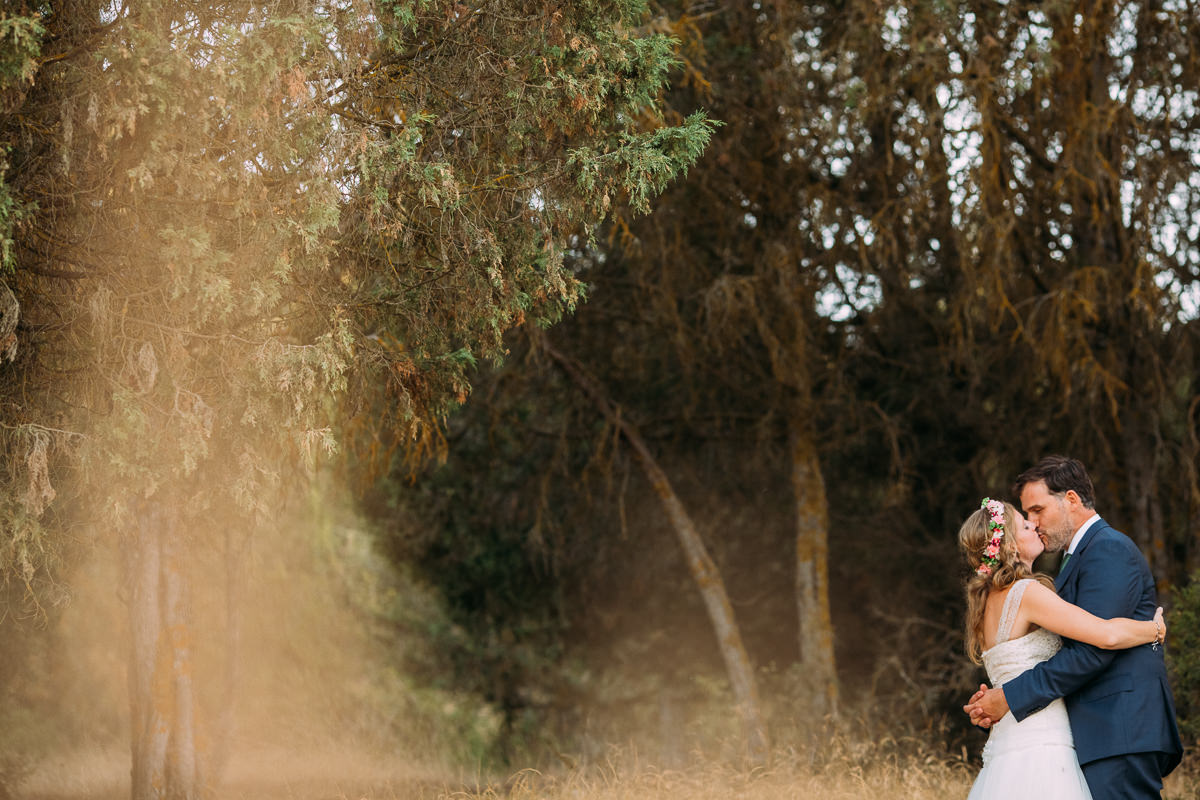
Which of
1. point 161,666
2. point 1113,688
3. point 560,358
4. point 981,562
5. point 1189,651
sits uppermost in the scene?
point 560,358

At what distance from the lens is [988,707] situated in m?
3.91

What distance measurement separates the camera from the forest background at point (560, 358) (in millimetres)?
5555

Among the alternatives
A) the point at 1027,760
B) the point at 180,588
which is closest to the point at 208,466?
the point at 180,588

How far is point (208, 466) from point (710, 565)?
25.3 feet

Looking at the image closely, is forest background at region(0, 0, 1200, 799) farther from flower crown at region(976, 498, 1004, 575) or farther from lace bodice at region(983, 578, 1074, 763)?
lace bodice at region(983, 578, 1074, 763)

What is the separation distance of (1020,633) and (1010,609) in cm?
9

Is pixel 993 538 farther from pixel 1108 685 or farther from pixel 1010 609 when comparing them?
pixel 1108 685

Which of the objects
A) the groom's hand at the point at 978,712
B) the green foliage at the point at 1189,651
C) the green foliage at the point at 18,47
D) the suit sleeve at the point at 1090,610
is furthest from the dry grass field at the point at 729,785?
the green foliage at the point at 18,47

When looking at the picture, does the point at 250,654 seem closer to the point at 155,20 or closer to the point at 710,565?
the point at 710,565

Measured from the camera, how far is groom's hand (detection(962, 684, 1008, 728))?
152 inches

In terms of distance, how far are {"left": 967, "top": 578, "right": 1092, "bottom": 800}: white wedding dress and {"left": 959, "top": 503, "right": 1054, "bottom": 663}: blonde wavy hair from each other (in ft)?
0.23

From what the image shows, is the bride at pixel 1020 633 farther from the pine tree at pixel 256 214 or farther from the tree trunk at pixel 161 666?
the tree trunk at pixel 161 666

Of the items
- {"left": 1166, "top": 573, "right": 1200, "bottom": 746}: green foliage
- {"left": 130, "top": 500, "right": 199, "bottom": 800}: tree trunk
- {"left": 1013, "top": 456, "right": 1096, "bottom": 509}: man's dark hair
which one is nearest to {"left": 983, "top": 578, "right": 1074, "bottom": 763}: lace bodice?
{"left": 1013, "top": 456, "right": 1096, "bottom": 509}: man's dark hair

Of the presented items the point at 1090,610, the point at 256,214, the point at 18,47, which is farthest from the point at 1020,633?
the point at 18,47
